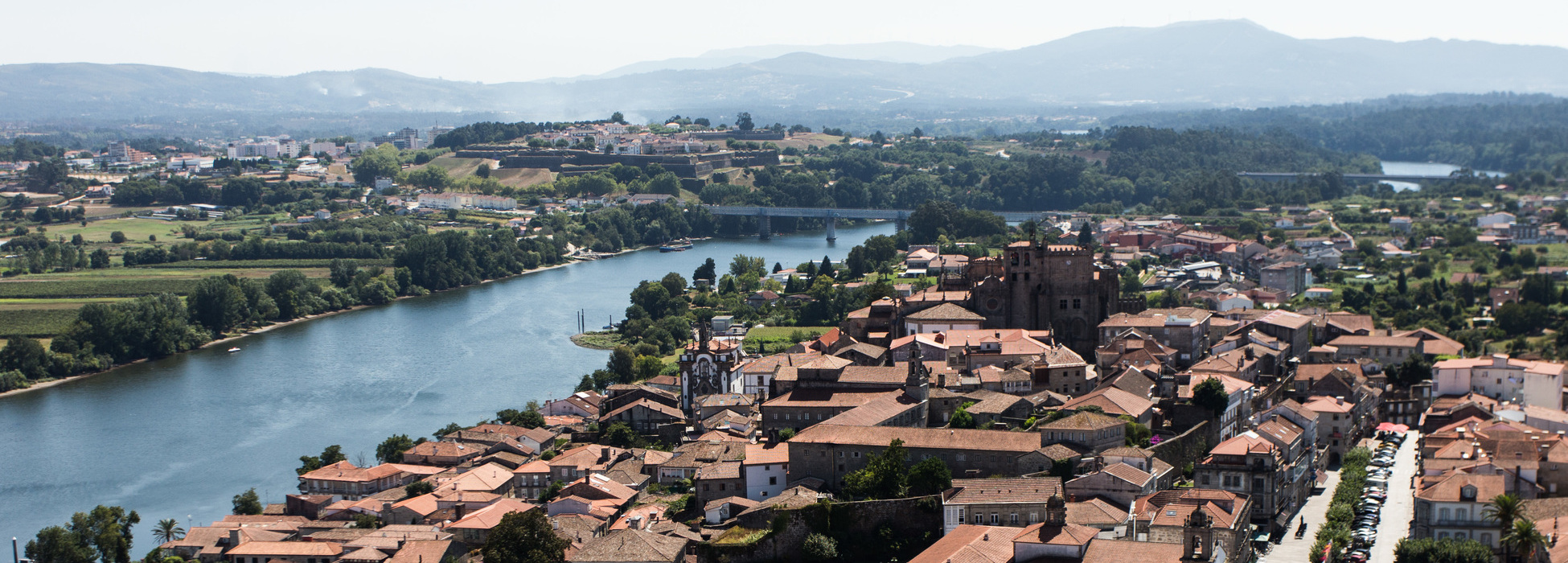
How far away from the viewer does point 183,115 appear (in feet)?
602

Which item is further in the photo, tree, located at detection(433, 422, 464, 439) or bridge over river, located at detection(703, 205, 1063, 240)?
bridge over river, located at detection(703, 205, 1063, 240)

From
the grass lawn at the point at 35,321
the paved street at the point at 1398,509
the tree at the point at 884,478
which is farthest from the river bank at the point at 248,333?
the paved street at the point at 1398,509

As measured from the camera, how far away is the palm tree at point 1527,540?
46.9 feet

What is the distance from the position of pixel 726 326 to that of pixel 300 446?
407 inches

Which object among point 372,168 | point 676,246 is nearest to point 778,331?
point 676,246

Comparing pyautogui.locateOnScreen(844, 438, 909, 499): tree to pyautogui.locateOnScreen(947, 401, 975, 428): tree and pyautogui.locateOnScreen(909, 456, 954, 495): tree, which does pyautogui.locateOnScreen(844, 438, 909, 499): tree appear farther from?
pyautogui.locateOnScreen(947, 401, 975, 428): tree

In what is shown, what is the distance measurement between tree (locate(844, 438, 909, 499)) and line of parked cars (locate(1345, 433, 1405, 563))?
4258mm

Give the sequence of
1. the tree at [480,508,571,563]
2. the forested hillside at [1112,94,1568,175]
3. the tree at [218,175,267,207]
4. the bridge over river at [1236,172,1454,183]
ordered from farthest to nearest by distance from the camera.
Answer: the forested hillside at [1112,94,1568,175] → the bridge over river at [1236,172,1454,183] → the tree at [218,175,267,207] → the tree at [480,508,571,563]

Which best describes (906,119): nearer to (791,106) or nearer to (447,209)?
(791,106)

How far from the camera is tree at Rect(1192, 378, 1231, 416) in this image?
1848 cm

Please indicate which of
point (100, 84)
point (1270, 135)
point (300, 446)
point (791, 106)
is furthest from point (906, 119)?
point (300, 446)

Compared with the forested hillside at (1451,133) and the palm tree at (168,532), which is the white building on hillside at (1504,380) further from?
the forested hillside at (1451,133)

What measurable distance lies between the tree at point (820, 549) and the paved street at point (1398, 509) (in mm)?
5092

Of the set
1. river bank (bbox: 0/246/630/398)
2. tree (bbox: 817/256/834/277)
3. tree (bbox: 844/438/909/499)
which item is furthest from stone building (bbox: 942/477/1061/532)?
tree (bbox: 817/256/834/277)
